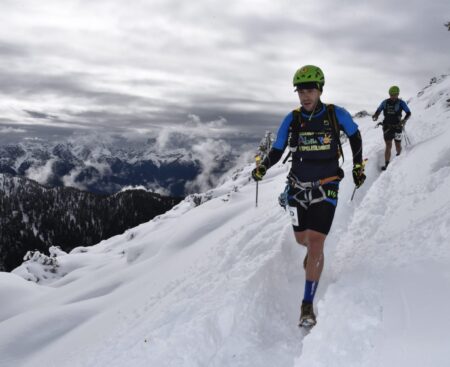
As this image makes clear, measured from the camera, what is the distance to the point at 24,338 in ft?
36.9

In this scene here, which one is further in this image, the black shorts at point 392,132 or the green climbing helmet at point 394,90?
the black shorts at point 392,132

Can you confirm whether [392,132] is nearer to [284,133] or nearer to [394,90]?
[394,90]

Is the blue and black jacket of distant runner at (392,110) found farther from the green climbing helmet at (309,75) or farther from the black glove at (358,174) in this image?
the green climbing helmet at (309,75)

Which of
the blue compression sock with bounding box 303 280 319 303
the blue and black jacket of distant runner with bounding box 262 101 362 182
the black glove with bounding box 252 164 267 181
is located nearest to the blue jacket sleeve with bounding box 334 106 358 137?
the blue and black jacket of distant runner with bounding box 262 101 362 182

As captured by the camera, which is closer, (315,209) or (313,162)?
(315,209)

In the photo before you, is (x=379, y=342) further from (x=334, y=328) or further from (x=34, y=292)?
(x=34, y=292)

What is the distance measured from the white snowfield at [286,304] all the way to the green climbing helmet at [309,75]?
3.23m

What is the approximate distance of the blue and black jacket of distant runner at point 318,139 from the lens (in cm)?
631

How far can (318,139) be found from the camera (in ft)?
20.8

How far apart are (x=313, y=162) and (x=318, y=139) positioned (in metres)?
0.40

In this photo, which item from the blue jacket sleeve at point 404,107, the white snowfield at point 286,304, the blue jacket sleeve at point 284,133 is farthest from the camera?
the blue jacket sleeve at point 404,107

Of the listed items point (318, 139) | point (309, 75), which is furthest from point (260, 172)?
point (309, 75)

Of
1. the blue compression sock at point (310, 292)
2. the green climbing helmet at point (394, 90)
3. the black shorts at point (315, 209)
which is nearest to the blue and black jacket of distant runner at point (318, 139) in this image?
the black shorts at point (315, 209)

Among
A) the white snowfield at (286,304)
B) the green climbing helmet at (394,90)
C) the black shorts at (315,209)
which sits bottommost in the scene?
the white snowfield at (286,304)
